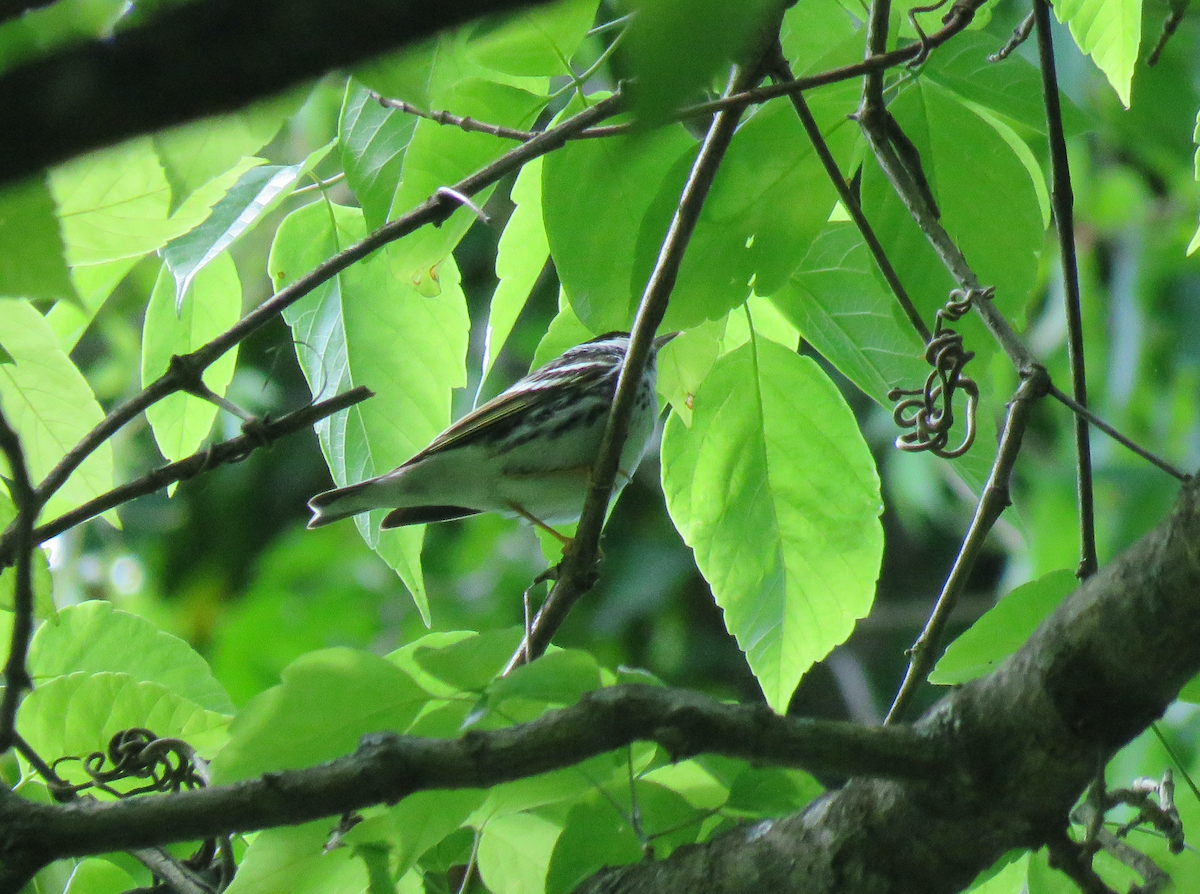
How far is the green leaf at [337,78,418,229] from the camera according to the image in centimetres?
147

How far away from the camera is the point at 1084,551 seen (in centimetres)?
146

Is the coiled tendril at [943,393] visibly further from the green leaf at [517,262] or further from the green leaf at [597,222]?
the green leaf at [517,262]

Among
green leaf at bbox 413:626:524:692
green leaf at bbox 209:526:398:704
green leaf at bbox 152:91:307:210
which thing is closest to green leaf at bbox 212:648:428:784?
green leaf at bbox 413:626:524:692

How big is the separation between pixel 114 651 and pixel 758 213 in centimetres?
110

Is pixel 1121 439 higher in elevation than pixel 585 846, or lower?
higher

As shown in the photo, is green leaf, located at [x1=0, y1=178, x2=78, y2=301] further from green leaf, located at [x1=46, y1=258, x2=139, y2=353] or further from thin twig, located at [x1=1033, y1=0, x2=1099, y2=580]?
thin twig, located at [x1=1033, y1=0, x2=1099, y2=580]

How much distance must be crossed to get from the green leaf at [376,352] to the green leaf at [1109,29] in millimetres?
901

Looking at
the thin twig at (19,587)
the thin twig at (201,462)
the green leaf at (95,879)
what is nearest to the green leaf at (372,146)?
the thin twig at (201,462)

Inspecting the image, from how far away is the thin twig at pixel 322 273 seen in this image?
128 centimetres

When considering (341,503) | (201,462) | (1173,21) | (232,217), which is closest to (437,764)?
(201,462)

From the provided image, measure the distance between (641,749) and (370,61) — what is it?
955 mm

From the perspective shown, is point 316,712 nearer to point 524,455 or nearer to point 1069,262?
point 1069,262

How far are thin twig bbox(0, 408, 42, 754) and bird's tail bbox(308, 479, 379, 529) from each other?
84 cm

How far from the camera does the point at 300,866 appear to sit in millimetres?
1179
